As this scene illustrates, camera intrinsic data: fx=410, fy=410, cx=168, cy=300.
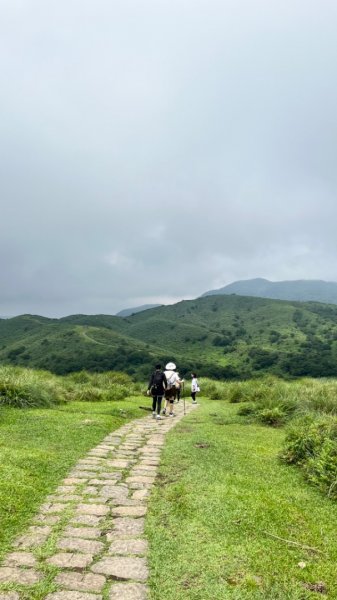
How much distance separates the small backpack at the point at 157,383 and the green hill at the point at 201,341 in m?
61.5

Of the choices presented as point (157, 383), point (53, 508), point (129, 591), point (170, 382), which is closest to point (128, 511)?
point (53, 508)

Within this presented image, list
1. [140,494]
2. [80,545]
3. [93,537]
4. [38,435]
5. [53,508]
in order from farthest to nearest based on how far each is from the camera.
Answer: [38,435], [140,494], [53,508], [93,537], [80,545]

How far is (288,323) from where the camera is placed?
13425 cm

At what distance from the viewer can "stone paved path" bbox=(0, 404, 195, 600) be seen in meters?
3.90

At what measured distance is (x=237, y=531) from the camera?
5.09 metres

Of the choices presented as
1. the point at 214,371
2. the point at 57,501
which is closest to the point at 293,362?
the point at 214,371

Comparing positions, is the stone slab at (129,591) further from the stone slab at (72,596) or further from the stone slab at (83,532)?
the stone slab at (83,532)

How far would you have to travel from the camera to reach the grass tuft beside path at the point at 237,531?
397 centimetres

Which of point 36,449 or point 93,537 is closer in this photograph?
point 93,537

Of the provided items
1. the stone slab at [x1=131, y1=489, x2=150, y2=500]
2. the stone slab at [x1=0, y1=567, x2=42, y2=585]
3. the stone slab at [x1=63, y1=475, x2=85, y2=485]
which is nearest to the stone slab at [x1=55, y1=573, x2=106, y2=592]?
the stone slab at [x1=0, y1=567, x2=42, y2=585]

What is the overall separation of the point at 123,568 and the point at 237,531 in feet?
5.21

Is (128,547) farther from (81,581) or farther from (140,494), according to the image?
(140,494)

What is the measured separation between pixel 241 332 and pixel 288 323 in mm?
15482

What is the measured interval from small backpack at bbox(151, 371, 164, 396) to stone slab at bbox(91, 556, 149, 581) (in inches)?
411
